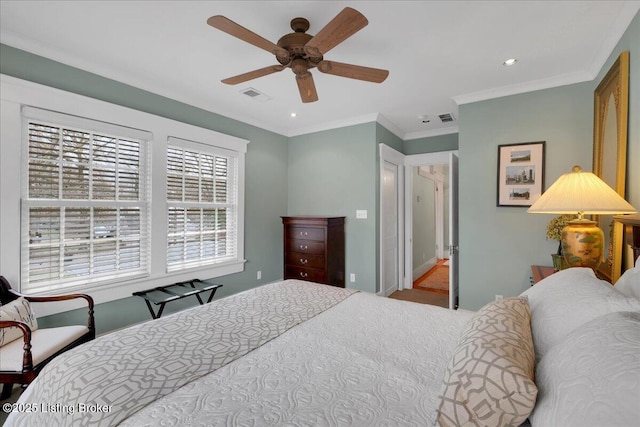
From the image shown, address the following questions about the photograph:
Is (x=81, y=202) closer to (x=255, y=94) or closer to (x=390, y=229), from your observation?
(x=255, y=94)

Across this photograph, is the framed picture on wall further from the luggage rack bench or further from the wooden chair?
the wooden chair

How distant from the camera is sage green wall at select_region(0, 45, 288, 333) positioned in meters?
2.26

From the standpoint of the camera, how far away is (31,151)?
2217 millimetres

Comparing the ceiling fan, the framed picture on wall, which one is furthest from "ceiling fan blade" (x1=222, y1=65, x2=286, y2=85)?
the framed picture on wall

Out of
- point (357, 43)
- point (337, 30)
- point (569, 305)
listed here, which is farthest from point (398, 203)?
point (569, 305)

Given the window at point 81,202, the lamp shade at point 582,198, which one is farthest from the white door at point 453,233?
the window at point 81,202

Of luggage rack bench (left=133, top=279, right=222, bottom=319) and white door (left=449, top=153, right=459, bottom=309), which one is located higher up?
white door (left=449, top=153, right=459, bottom=309)

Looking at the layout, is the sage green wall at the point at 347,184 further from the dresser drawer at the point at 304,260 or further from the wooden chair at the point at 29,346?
the wooden chair at the point at 29,346

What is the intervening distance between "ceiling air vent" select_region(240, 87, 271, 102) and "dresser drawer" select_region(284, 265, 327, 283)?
220cm

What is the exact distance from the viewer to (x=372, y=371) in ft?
3.50

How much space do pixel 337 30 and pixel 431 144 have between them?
10.9 feet

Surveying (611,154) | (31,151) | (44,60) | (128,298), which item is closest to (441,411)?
(611,154)

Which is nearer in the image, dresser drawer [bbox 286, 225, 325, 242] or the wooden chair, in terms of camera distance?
the wooden chair

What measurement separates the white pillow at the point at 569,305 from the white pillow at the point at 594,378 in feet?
0.46
